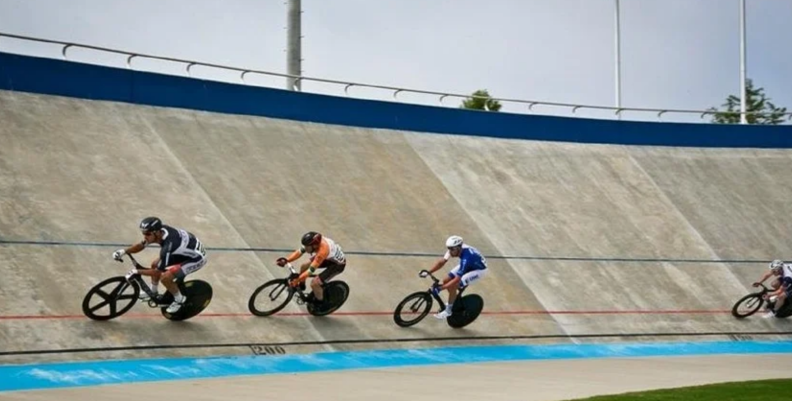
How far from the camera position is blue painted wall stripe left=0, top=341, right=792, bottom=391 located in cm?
1374

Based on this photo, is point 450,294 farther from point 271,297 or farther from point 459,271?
point 271,297

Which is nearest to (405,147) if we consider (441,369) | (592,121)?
(592,121)

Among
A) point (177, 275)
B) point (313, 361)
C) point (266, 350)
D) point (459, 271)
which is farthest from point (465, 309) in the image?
point (177, 275)

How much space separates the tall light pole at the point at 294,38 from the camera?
1053 inches

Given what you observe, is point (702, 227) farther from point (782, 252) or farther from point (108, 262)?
point (108, 262)

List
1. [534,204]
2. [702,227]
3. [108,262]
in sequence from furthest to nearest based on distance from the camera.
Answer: [702,227] → [534,204] → [108,262]

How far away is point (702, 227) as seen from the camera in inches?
1065

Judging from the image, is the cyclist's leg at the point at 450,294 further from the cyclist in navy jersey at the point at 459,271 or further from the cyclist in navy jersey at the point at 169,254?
the cyclist in navy jersey at the point at 169,254

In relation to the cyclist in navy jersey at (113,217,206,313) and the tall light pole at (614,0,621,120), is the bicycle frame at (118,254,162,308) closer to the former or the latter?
the cyclist in navy jersey at (113,217,206,313)

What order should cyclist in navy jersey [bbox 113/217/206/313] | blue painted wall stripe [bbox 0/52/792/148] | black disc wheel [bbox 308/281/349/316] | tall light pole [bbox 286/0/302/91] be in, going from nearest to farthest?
cyclist in navy jersey [bbox 113/217/206/313]
black disc wheel [bbox 308/281/349/316]
blue painted wall stripe [bbox 0/52/792/148]
tall light pole [bbox 286/0/302/91]

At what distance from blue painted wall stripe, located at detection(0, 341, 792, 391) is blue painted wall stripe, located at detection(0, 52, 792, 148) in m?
6.95

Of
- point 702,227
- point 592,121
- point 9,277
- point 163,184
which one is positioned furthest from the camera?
point 592,121

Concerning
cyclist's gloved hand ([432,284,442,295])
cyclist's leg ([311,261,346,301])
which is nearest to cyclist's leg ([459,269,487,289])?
cyclist's gloved hand ([432,284,442,295])

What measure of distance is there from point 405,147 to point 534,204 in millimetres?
2743
